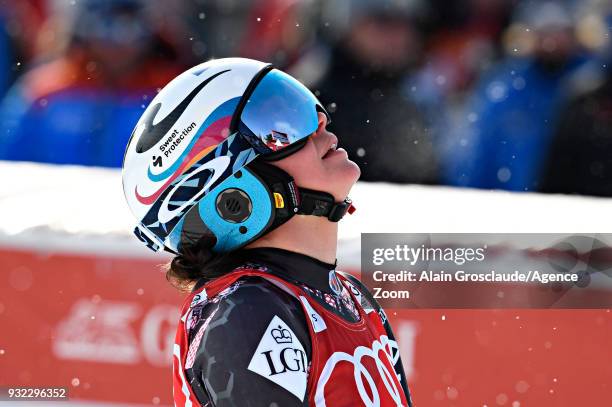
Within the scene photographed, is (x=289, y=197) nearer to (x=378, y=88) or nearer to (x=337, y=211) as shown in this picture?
(x=337, y=211)

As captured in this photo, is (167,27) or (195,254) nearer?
(195,254)

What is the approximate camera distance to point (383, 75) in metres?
4.20

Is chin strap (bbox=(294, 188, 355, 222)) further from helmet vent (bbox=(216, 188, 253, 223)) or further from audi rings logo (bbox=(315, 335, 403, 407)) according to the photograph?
audi rings logo (bbox=(315, 335, 403, 407))

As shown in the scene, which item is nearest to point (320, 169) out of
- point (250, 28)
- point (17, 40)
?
point (250, 28)

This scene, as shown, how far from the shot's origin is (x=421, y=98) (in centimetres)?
419

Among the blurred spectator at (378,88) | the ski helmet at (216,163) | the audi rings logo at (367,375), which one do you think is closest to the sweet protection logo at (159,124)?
the ski helmet at (216,163)

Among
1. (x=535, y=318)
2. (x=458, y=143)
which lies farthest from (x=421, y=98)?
(x=535, y=318)

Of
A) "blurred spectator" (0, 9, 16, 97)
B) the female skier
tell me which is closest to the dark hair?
the female skier

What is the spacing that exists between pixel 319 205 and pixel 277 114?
0.66ft

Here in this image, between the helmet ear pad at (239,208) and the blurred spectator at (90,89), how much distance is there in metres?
2.79

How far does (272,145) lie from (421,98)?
2.68 meters

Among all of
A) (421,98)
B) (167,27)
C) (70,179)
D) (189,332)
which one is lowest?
(189,332)

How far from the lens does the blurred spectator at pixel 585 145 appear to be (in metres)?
3.99

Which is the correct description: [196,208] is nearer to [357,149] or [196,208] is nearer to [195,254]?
[195,254]
